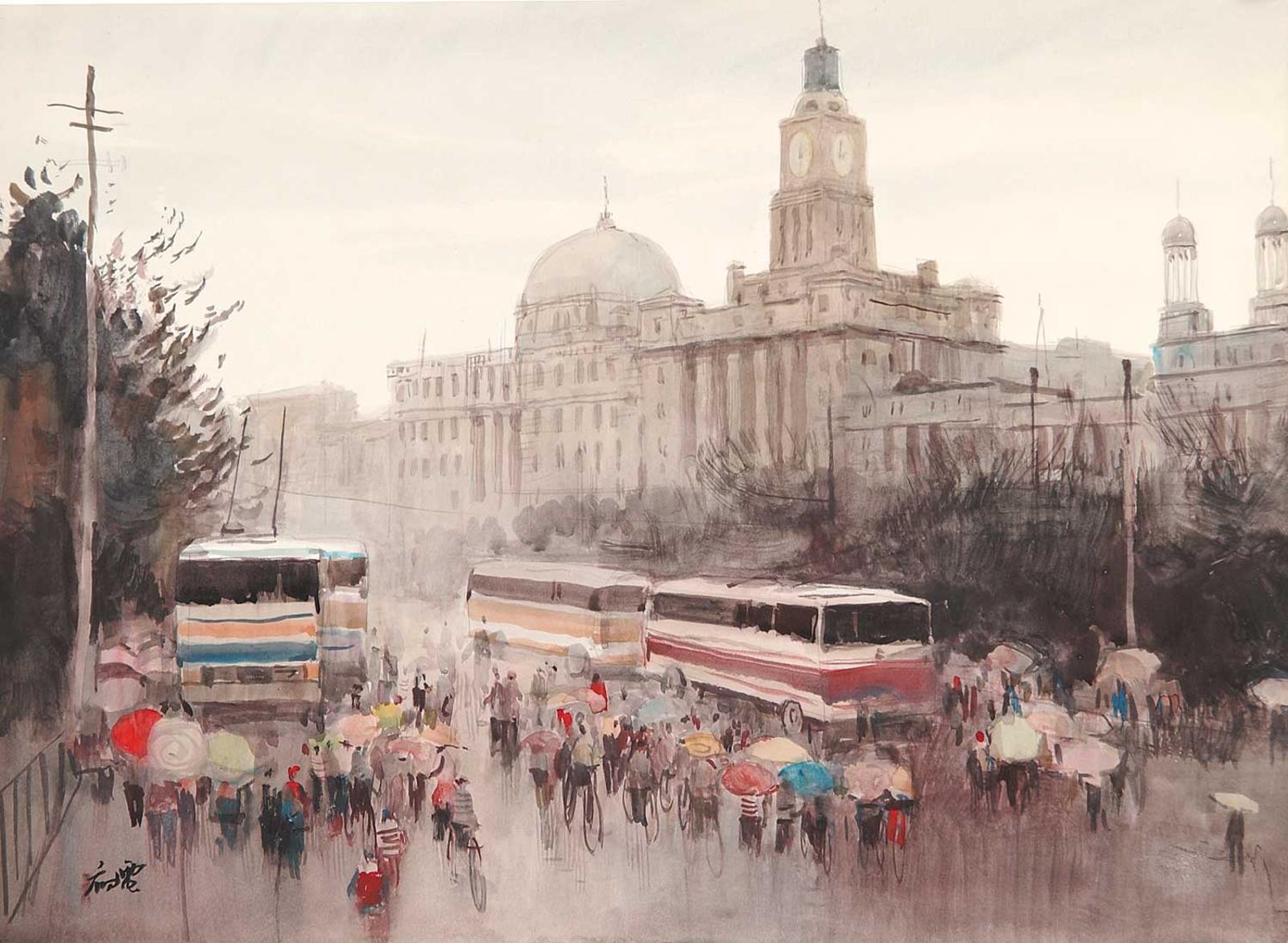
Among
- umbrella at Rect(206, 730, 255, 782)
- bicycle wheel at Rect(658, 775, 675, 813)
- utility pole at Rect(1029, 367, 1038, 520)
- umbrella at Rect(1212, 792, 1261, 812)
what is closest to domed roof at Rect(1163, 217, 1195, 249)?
utility pole at Rect(1029, 367, 1038, 520)

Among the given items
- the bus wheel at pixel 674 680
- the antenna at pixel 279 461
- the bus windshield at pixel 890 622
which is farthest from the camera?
the bus wheel at pixel 674 680

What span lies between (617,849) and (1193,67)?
16.3ft

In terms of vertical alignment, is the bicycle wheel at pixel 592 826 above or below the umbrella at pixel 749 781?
below

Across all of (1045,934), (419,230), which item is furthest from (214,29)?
(1045,934)

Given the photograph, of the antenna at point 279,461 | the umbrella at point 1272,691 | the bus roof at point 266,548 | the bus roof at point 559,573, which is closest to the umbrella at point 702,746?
the bus roof at point 559,573

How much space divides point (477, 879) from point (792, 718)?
180 centimetres

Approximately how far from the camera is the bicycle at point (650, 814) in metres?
5.54

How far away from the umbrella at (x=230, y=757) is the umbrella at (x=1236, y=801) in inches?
192

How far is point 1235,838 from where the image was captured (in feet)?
18.0

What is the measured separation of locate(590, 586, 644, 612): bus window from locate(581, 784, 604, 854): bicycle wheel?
96 cm

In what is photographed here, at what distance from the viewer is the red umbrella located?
5762 millimetres

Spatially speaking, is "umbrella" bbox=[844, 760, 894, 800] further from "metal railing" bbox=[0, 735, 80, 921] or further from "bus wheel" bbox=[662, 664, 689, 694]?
"metal railing" bbox=[0, 735, 80, 921]

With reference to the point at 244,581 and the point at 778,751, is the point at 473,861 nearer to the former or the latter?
the point at 778,751

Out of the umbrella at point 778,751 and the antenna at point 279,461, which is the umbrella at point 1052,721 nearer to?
the umbrella at point 778,751
